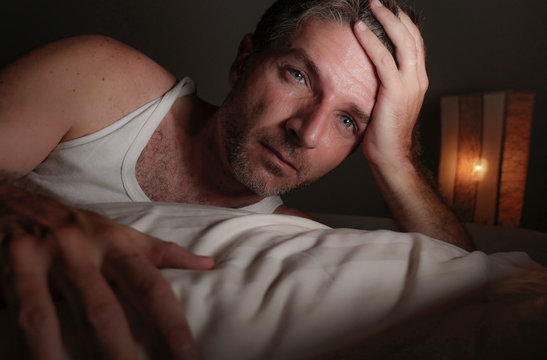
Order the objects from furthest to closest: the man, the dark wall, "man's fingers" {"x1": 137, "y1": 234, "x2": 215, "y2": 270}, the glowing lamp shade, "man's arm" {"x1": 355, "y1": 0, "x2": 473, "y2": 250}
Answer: the dark wall, the glowing lamp shade, "man's arm" {"x1": 355, "y1": 0, "x2": 473, "y2": 250}, the man, "man's fingers" {"x1": 137, "y1": 234, "x2": 215, "y2": 270}

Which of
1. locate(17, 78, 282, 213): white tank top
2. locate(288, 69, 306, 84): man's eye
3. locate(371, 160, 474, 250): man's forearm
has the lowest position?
locate(371, 160, 474, 250): man's forearm

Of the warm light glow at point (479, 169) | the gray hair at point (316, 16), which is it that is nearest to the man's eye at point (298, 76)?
the gray hair at point (316, 16)

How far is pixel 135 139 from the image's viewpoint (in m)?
1.14

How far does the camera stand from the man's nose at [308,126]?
105 cm

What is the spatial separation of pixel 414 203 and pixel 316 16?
64 cm

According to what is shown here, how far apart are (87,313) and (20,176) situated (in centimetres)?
76

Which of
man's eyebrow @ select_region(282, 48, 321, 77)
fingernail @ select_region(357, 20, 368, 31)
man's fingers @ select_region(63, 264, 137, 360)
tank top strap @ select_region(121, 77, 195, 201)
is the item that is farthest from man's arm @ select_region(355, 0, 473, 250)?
man's fingers @ select_region(63, 264, 137, 360)

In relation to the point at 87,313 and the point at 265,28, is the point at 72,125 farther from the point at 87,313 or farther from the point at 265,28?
the point at 87,313

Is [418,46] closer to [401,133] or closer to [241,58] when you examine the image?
[401,133]

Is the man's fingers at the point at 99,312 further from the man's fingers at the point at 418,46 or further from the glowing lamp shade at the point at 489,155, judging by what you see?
the glowing lamp shade at the point at 489,155

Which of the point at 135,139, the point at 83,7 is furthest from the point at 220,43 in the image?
the point at 135,139

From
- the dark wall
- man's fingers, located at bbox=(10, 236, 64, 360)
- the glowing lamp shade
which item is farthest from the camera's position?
the dark wall

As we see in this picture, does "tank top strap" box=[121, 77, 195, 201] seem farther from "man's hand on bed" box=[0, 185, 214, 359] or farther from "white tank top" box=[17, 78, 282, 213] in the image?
"man's hand on bed" box=[0, 185, 214, 359]

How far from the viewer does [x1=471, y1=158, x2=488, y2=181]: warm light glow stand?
6.20ft
